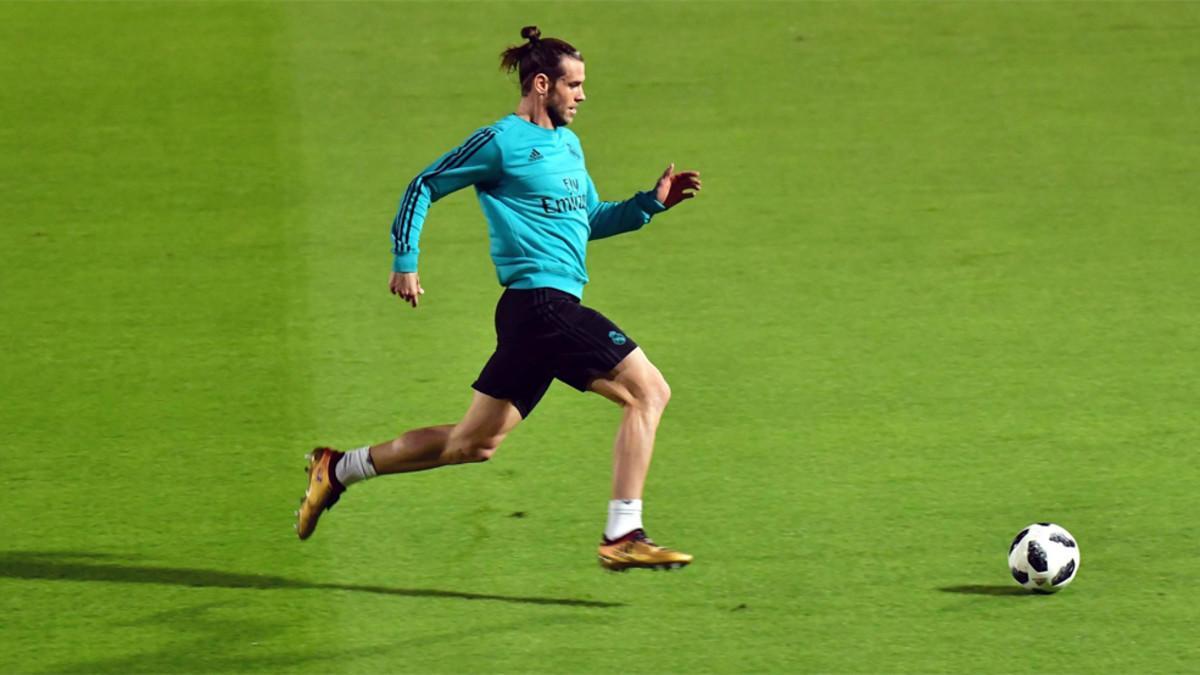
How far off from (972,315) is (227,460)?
4.12 metres

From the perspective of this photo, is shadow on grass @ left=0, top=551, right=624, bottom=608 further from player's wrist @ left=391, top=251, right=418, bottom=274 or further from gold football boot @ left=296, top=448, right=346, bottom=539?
player's wrist @ left=391, top=251, right=418, bottom=274

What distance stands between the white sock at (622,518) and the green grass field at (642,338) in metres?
0.32

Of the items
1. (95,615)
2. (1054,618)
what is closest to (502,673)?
(95,615)

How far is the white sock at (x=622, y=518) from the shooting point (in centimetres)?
726

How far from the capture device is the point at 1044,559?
289 inches

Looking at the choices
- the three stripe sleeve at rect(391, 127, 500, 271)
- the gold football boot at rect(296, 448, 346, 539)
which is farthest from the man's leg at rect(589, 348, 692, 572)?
the gold football boot at rect(296, 448, 346, 539)

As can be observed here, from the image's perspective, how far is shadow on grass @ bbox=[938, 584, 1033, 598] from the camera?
7441 mm

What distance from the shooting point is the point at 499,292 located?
11.0 metres

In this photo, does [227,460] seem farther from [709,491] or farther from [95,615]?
[709,491]

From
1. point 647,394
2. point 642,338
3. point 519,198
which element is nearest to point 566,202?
point 519,198

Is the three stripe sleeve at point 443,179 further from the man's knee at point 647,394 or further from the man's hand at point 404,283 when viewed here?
the man's knee at point 647,394

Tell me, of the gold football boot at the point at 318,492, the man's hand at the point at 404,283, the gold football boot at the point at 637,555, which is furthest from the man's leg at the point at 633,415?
the gold football boot at the point at 318,492

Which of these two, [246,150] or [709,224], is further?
[246,150]

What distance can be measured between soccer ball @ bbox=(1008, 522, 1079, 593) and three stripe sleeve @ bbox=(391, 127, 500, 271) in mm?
2435
